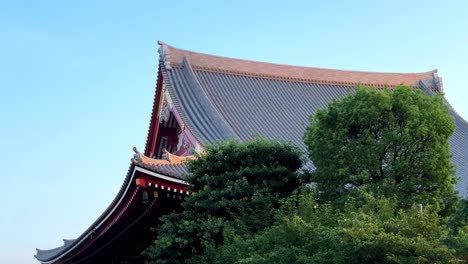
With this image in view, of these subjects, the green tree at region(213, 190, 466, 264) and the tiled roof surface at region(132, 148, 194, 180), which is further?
the tiled roof surface at region(132, 148, 194, 180)

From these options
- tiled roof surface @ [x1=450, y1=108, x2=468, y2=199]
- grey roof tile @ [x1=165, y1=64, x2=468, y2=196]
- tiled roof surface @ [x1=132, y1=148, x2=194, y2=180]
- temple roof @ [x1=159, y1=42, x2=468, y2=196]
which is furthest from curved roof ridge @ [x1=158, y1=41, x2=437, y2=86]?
tiled roof surface @ [x1=132, y1=148, x2=194, y2=180]

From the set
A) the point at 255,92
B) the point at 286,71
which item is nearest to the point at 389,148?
the point at 255,92

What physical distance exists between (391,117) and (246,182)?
2.49 metres

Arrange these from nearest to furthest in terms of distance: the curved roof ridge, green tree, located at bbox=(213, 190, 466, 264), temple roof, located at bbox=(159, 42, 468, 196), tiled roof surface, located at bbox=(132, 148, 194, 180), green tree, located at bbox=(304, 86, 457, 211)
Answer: green tree, located at bbox=(213, 190, 466, 264) → green tree, located at bbox=(304, 86, 457, 211) → tiled roof surface, located at bbox=(132, 148, 194, 180) → temple roof, located at bbox=(159, 42, 468, 196) → the curved roof ridge

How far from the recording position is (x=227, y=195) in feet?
35.2

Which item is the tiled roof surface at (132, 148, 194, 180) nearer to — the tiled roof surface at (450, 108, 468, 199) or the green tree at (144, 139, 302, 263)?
the green tree at (144, 139, 302, 263)

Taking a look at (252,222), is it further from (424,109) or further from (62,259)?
(62,259)

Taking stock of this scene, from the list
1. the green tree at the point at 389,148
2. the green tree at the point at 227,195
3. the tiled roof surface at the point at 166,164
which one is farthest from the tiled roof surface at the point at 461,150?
the tiled roof surface at the point at 166,164

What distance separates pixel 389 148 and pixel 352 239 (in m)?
3.27

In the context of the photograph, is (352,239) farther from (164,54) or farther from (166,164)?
(164,54)

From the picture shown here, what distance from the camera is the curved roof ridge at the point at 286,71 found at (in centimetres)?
2105

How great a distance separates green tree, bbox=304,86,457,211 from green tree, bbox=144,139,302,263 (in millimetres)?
901

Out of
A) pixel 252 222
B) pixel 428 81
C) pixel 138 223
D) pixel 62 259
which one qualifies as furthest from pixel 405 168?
pixel 428 81

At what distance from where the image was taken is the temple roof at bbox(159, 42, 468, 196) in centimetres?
1789
